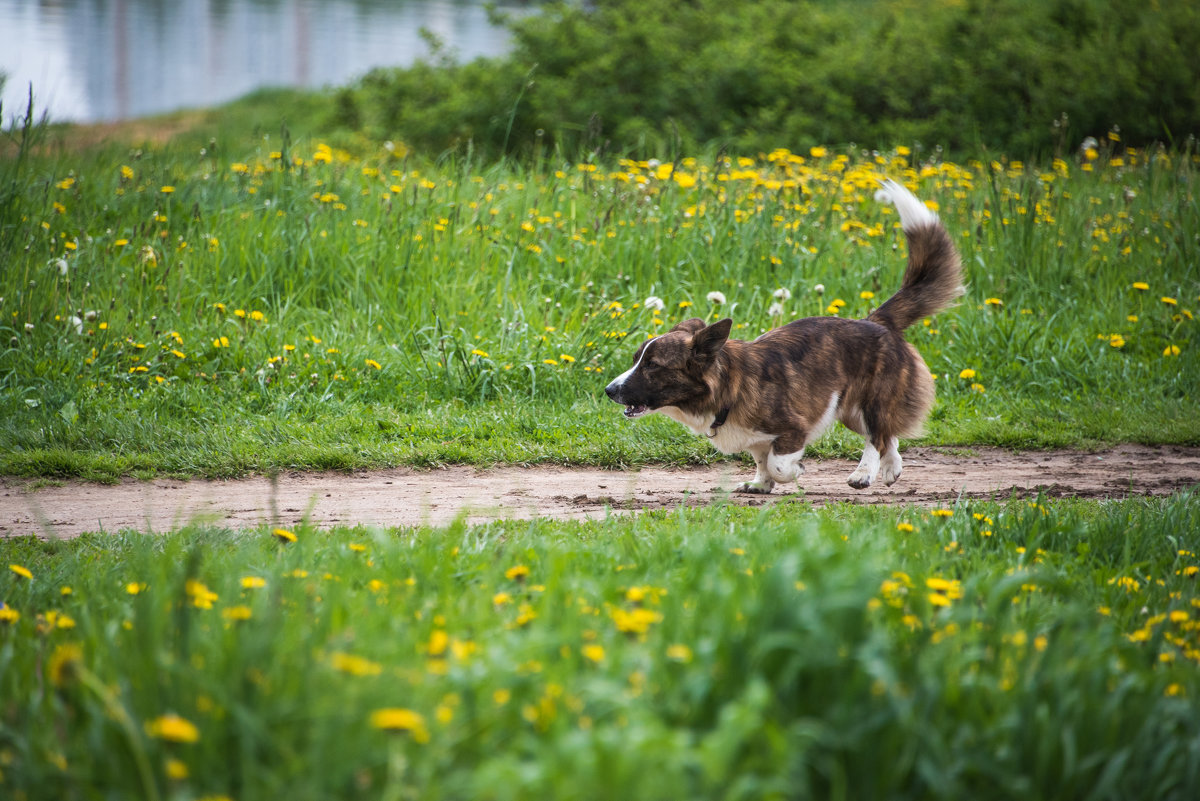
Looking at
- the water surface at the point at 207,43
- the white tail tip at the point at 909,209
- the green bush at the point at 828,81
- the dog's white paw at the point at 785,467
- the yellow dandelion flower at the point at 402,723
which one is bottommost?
the dog's white paw at the point at 785,467

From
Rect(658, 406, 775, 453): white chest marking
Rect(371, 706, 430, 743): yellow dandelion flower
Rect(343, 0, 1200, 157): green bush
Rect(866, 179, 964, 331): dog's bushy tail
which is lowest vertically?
Rect(658, 406, 775, 453): white chest marking

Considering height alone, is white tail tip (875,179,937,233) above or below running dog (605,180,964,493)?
above

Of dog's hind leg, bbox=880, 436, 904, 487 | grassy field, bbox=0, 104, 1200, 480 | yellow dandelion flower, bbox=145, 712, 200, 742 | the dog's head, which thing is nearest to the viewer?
yellow dandelion flower, bbox=145, 712, 200, 742

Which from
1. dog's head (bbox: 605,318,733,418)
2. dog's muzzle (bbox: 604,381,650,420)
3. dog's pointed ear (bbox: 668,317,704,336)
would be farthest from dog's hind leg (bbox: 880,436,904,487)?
dog's muzzle (bbox: 604,381,650,420)

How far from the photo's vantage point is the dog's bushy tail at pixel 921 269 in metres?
5.20

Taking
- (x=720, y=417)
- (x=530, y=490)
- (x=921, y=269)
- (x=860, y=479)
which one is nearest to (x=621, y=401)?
(x=720, y=417)

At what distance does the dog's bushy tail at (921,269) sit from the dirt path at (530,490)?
0.88 metres

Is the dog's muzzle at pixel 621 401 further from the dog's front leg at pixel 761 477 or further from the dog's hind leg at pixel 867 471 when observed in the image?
the dog's hind leg at pixel 867 471

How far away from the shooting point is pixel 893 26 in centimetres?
Result: 1429

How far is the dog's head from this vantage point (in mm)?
4734

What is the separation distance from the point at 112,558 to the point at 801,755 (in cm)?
270

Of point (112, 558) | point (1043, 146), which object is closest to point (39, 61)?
point (1043, 146)

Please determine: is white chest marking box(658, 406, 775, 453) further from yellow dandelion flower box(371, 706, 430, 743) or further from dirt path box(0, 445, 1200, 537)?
yellow dandelion flower box(371, 706, 430, 743)

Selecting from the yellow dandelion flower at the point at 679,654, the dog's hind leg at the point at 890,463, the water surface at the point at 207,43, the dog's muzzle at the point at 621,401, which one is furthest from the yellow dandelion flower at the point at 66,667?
the water surface at the point at 207,43
